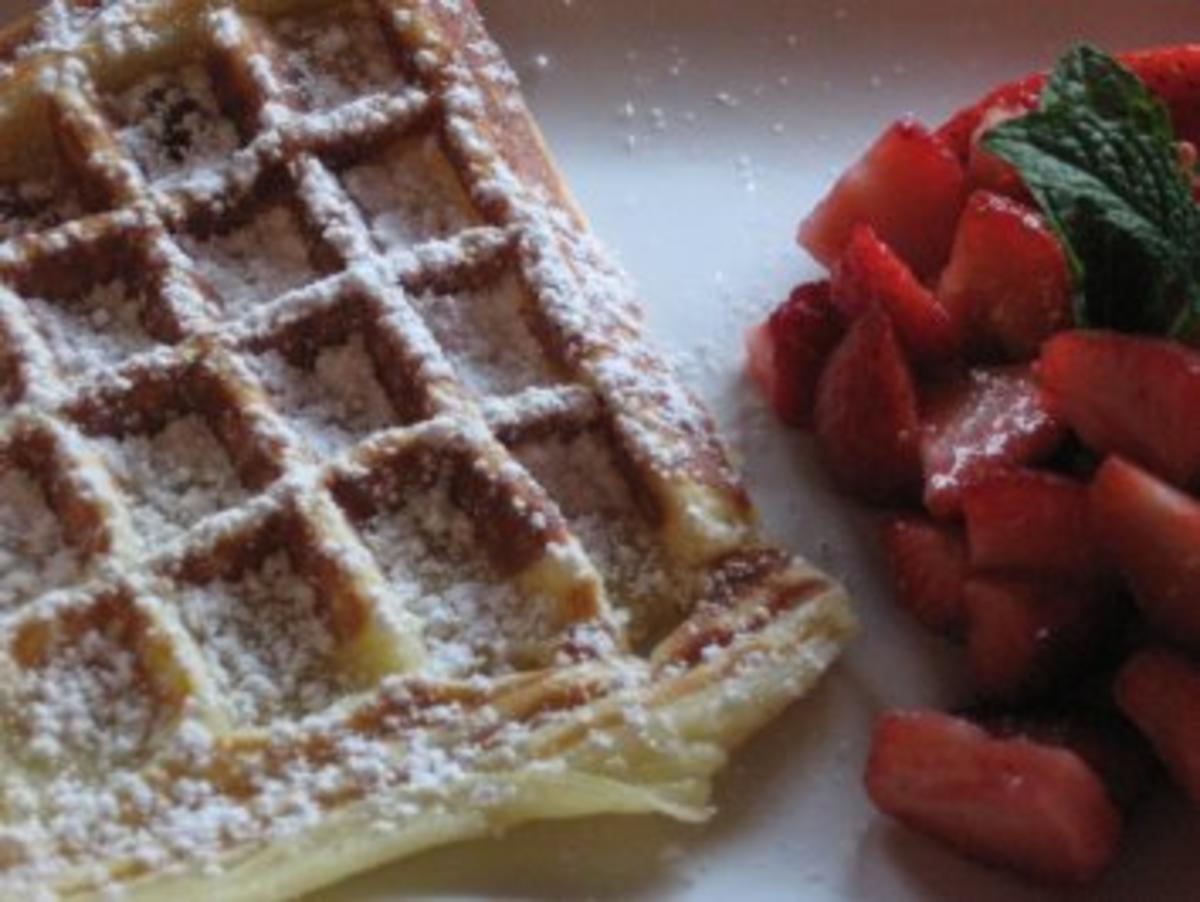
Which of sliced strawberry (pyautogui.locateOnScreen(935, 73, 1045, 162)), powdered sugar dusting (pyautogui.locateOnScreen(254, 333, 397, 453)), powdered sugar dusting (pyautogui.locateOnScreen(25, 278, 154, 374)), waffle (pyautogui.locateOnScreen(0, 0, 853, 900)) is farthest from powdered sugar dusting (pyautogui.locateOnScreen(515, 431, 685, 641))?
sliced strawberry (pyautogui.locateOnScreen(935, 73, 1045, 162))

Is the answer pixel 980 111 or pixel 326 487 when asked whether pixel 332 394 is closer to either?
pixel 326 487

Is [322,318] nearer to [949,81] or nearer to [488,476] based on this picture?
[488,476]

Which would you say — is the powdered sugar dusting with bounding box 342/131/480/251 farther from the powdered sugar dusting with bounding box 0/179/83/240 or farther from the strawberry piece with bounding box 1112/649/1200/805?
the strawberry piece with bounding box 1112/649/1200/805

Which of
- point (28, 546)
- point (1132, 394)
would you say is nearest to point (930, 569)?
point (1132, 394)

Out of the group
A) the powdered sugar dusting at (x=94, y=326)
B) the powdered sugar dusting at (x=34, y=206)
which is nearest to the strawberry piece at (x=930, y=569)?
the powdered sugar dusting at (x=94, y=326)

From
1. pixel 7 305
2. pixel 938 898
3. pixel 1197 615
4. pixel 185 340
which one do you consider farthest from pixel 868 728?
pixel 7 305
